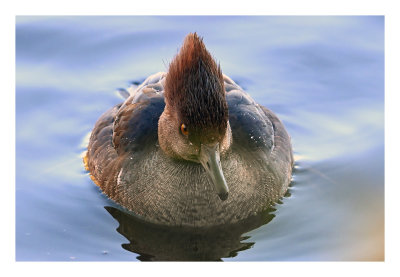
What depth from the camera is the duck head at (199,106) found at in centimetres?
714

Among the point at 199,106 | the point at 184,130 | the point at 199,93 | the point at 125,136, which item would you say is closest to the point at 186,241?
the point at 184,130

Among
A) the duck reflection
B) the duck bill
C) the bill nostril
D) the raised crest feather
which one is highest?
the raised crest feather

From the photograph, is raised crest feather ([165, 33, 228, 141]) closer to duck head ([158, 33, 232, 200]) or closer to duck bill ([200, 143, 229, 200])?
duck head ([158, 33, 232, 200])

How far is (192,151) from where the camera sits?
7.56m

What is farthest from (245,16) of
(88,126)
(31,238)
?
(31,238)

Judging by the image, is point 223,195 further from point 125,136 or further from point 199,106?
point 125,136

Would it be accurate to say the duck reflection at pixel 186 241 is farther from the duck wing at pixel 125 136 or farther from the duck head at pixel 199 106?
the duck head at pixel 199 106

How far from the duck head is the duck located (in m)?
0.01

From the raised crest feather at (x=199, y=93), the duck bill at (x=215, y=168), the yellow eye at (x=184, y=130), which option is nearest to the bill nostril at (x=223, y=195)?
the duck bill at (x=215, y=168)

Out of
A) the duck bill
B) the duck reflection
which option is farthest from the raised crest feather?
the duck reflection

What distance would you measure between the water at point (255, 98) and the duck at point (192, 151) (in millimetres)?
259

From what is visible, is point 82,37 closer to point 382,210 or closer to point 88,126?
point 88,126

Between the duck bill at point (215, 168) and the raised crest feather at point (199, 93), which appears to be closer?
the raised crest feather at point (199, 93)

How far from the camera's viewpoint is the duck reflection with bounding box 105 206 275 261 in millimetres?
7785
